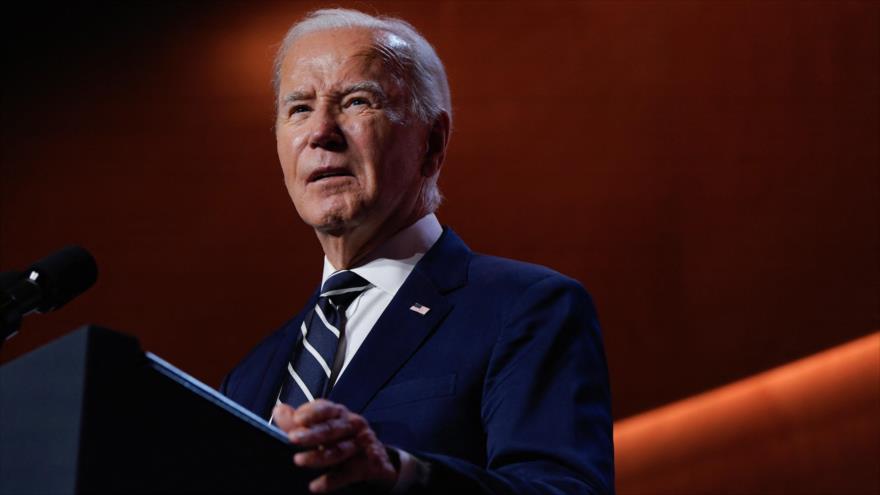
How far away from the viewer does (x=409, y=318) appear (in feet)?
5.31

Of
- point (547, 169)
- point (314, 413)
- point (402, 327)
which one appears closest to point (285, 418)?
point (314, 413)

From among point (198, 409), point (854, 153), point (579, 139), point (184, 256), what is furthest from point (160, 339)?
point (198, 409)

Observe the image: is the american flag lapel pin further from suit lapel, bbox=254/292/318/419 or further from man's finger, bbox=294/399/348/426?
man's finger, bbox=294/399/348/426

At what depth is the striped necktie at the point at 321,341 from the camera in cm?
163

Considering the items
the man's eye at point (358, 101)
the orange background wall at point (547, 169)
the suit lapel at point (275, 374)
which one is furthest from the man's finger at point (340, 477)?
the orange background wall at point (547, 169)

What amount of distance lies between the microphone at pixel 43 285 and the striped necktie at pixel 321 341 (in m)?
0.40

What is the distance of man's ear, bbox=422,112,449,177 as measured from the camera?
1972mm

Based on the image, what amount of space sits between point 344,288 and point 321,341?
0.35 ft

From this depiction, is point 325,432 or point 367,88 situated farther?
point 367,88

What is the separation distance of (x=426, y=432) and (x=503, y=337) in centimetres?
18

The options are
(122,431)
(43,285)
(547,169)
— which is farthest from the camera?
(547,169)

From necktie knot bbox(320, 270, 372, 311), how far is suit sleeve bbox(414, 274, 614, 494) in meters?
0.29

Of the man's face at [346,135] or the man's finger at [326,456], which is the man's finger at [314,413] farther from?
the man's face at [346,135]

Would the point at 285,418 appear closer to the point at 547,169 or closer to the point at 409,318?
the point at 409,318
